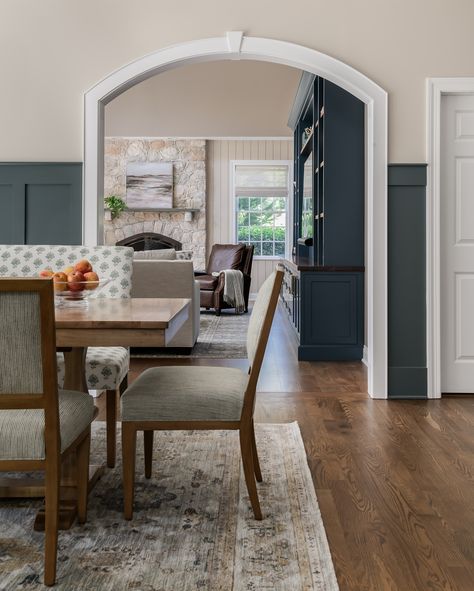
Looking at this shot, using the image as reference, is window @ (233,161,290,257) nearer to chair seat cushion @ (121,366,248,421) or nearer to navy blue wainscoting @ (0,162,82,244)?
navy blue wainscoting @ (0,162,82,244)

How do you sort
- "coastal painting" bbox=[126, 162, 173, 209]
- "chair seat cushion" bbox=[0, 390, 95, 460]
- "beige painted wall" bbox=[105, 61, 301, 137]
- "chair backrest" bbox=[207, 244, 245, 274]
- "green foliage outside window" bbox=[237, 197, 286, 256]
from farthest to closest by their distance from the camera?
"green foliage outside window" bbox=[237, 197, 286, 256] → "coastal painting" bbox=[126, 162, 173, 209] → "chair backrest" bbox=[207, 244, 245, 274] → "beige painted wall" bbox=[105, 61, 301, 137] → "chair seat cushion" bbox=[0, 390, 95, 460]

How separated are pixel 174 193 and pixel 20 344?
9.22 m

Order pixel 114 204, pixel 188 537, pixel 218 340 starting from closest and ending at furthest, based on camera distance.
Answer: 1. pixel 188 537
2. pixel 218 340
3. pixel 114 204

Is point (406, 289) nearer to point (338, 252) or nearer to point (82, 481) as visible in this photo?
point (338, 252)

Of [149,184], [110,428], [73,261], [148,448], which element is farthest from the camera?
[149,184]

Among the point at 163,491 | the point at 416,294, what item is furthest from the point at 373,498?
the point at 416,294

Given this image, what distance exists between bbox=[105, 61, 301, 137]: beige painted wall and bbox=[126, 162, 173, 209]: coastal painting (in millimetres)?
573

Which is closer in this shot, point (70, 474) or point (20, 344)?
point (20, 344)

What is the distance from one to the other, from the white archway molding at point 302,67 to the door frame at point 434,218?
0.91 feet

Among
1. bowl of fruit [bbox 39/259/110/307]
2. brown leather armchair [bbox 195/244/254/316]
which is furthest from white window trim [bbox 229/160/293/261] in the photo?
bowl of fruit [bbox 39/259/110/307]

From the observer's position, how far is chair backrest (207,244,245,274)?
8.83 metres

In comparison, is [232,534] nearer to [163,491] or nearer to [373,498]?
[163,491]

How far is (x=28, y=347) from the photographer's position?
1.58 m

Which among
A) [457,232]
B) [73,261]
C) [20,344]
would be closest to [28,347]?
[20,344]
